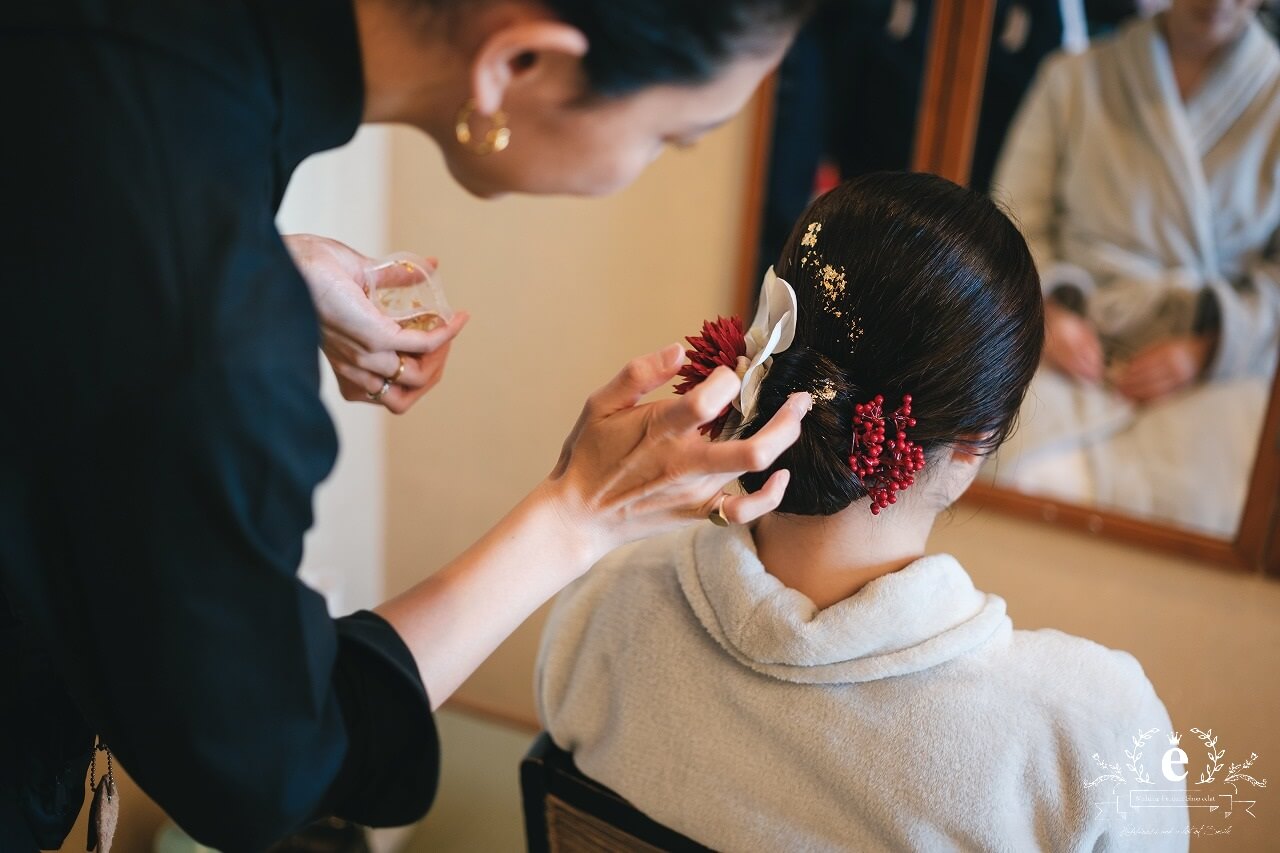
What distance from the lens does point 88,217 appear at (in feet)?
1.86

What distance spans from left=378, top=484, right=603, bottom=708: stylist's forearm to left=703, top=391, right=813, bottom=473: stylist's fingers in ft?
0.41

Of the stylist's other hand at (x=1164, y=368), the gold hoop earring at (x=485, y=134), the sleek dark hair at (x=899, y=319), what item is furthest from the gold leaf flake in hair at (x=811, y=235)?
the stylist's other hand at (x=1164, y=368)

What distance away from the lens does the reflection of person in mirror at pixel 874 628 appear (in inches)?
36.2

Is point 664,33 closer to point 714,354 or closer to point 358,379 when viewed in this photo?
point 714,354

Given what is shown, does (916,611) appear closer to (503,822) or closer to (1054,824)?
(1054,824)

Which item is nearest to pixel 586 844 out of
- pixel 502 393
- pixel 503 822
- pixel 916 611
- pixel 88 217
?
pixel 916 611

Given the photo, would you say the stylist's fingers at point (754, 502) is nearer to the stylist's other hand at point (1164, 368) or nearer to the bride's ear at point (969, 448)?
the bride's ear at point (969, 448)

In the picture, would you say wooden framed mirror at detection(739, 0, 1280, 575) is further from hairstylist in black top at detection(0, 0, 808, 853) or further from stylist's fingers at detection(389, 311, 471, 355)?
hairstylist in black top at detection(0, 0, 808, 853)

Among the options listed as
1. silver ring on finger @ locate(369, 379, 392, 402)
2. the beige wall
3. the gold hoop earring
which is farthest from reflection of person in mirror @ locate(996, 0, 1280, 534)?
the gold hoop earring

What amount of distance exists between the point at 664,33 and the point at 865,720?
660mm

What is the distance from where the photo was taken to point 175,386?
562mm

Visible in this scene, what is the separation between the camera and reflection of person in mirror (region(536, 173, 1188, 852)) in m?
0.92

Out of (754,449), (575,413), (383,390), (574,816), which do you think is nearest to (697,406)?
(754,449)

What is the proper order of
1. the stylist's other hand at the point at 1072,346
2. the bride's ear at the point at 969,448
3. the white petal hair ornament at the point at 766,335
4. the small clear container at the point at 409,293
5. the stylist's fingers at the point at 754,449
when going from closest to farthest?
the stylist's fingers at the point at 754,449
the white petal hair ornament at the point at 766,335
the bride's ear at the point at 969,448
the small clear container at the point at 409,293
the stylist's other hand at the point at 1072,346
